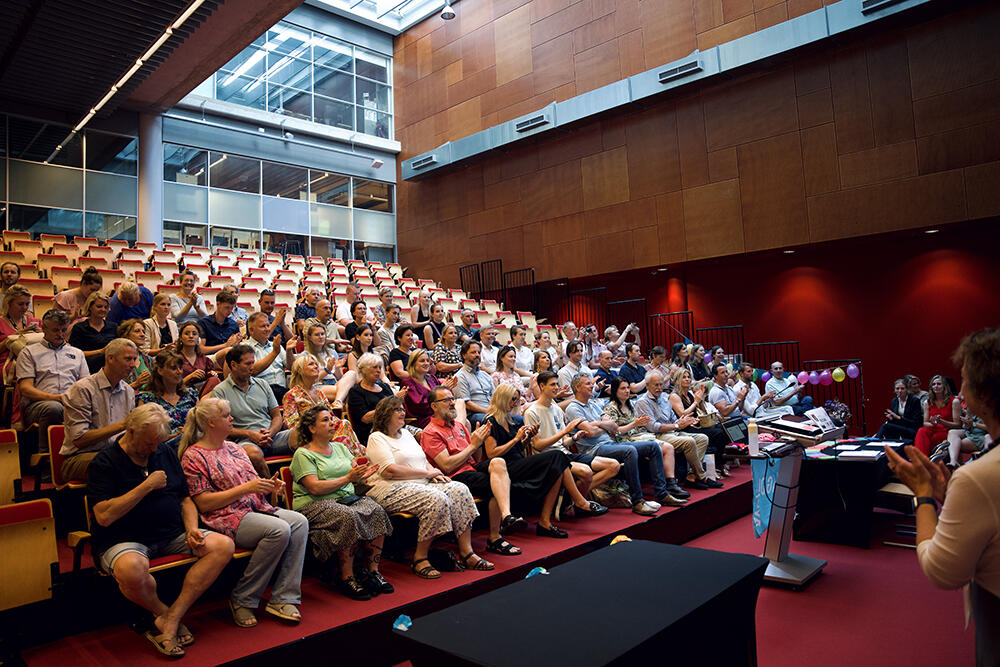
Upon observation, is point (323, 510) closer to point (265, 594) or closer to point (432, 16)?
point (265, 594)

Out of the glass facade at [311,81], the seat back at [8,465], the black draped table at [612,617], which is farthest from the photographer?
the glass facade at [311,81]

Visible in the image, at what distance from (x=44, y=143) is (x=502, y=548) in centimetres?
1044

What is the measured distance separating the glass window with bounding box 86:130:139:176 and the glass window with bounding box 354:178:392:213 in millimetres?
4271

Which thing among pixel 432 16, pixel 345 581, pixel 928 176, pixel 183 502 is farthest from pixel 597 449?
pixel 432 16

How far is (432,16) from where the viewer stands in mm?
13289

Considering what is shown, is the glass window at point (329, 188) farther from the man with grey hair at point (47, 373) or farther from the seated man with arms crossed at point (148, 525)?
the seated man with arms crossed at point (148, 525)

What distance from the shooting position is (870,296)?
351 inches

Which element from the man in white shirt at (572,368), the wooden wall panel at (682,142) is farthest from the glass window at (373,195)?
the man in white shirt at (572,368)

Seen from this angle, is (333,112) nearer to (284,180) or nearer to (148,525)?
(284,180)

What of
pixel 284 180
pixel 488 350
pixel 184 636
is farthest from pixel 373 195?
pixel 184 636

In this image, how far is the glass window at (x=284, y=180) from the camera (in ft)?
40.2

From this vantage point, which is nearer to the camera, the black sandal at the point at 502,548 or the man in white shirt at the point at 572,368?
the black sandal at the point at 502,548

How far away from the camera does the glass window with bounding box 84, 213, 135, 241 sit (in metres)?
10.1

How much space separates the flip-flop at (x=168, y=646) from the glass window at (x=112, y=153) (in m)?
10.2
